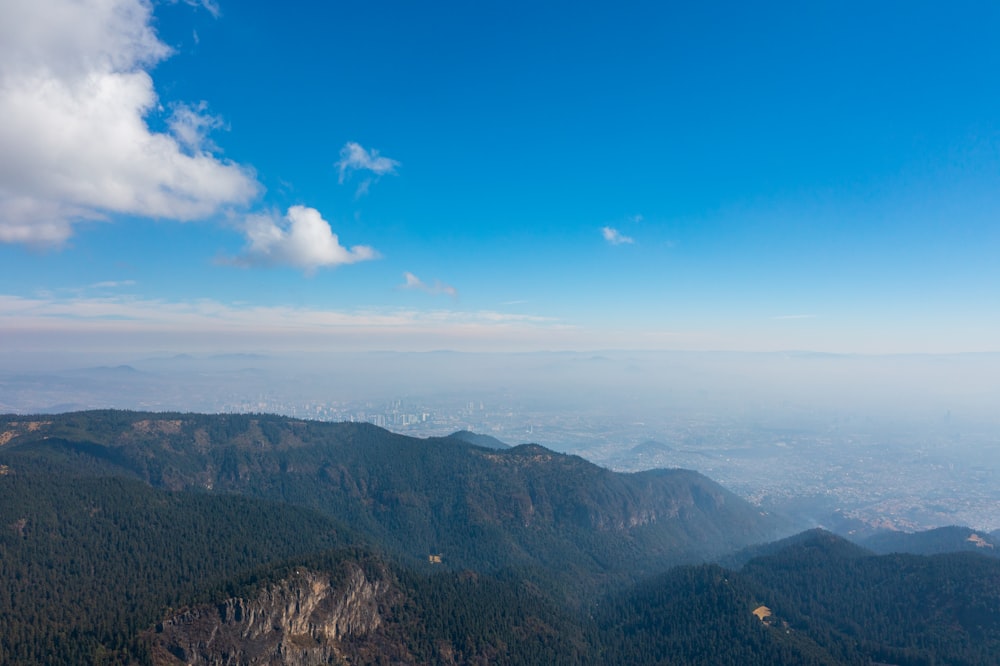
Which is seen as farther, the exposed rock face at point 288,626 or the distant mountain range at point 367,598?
the distant mountain range at point 367,598

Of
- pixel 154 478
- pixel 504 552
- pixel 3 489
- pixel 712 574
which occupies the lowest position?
pixel 504 552

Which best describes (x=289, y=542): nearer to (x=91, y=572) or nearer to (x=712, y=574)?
(x=91, y=572)

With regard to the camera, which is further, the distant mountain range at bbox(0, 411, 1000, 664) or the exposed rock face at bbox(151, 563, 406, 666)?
the distant mountain range at bbox(0, 411, 1000, 664)

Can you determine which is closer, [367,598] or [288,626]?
[288,626]

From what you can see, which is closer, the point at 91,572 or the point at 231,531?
the point at 91,572

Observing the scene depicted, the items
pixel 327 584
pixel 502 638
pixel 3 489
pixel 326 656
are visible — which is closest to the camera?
pixel 326 656

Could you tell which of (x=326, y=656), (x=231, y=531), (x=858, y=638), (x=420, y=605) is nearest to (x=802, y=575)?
(x=858, y=638)

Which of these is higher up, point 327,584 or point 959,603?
point 327,584

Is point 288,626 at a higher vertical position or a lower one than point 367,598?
higher
